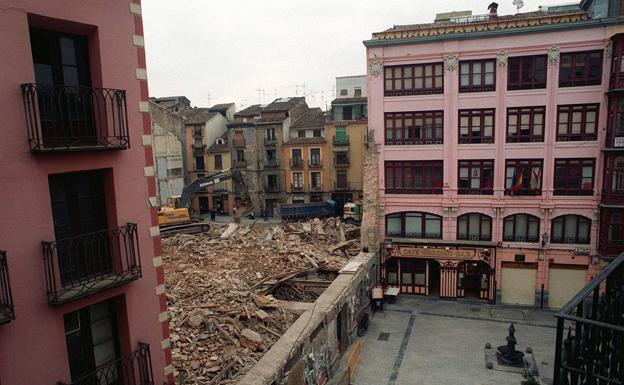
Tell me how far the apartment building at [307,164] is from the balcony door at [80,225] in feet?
157

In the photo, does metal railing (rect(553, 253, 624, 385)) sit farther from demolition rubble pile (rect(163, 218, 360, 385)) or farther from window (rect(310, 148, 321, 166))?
window (rect(310, 148, 321, 166))

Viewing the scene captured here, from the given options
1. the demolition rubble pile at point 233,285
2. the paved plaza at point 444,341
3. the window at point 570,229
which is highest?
the window at point 570,229

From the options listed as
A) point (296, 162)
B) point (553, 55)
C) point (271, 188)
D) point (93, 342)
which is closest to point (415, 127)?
point (553, 55)

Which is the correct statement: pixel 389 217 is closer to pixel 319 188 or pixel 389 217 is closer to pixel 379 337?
pixel 379 337

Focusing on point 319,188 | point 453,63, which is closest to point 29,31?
point 453,63

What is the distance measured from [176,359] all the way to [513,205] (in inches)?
1016

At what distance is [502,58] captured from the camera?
30703mm

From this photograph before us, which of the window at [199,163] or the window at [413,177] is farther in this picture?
the window at [199,163]

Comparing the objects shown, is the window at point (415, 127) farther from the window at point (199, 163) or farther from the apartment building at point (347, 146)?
the window at point (199, 163)

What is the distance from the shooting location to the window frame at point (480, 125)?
31.6m

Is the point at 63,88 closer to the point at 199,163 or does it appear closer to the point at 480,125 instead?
the point at 480,125

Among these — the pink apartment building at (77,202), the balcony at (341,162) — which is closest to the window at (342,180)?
the balcony at (341,162)

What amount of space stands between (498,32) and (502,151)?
8345mm

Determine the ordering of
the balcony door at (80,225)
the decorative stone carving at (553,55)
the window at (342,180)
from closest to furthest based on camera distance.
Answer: the balcony door at (80,225), the decorative stone carving at (553,55), the window at (342,180)
